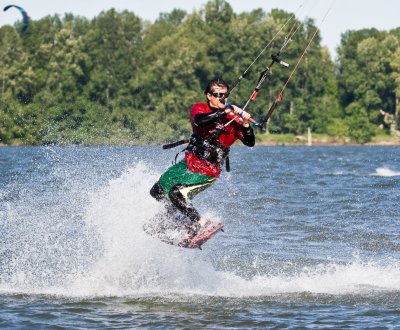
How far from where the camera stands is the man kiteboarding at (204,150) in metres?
9.33

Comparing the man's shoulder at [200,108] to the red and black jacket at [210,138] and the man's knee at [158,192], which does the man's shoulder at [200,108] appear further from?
the man's knee at [158,192]

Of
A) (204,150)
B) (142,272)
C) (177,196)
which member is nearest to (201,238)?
(177,196)

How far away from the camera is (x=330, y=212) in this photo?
17562 millimetres

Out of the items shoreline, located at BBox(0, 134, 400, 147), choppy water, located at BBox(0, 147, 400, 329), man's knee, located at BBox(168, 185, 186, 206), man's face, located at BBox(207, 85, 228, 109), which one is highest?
man's face, located at BBox(207, 85, 228, 109)

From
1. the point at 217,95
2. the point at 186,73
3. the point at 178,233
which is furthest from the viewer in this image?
the point at 186,73

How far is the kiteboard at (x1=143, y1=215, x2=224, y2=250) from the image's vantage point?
32.0 ft

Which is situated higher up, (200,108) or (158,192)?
(200,108)

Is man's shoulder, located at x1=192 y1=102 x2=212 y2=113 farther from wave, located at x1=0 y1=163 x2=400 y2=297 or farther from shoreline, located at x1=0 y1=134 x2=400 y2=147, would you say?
shoreline, located at x1=0 y1=134 x2=400 y2=147

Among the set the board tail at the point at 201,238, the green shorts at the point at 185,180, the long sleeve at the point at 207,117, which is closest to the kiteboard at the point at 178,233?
the board tail at the point at 201,238

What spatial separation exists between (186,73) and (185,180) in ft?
235

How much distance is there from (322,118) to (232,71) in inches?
381

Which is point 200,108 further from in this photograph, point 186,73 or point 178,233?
point 186,73

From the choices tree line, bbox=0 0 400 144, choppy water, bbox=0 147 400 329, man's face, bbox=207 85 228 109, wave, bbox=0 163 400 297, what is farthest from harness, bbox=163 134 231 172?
tree line, bbox=0 0 400 144

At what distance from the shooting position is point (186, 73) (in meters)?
80.9
